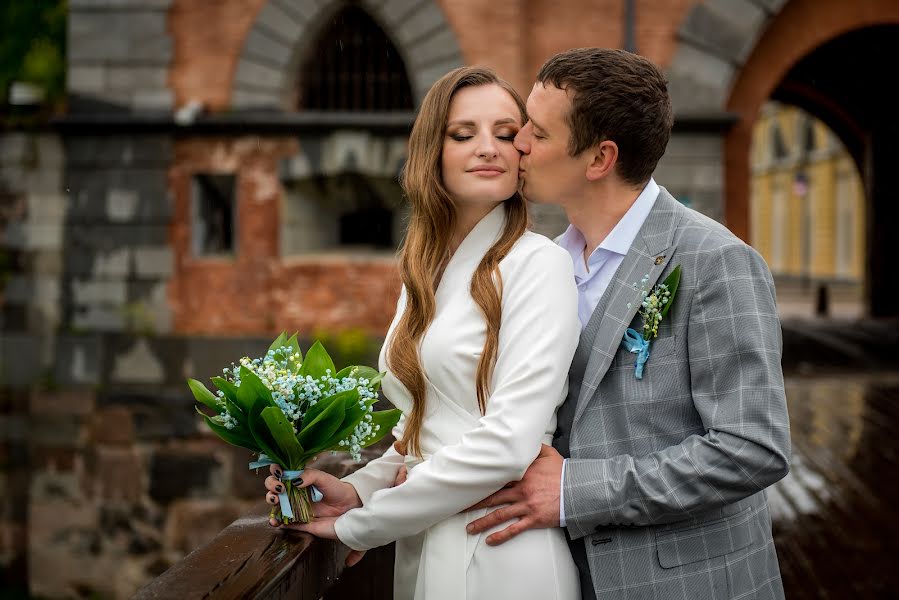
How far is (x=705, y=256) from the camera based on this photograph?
2.30 meters

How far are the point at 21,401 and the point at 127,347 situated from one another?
4.28 ft

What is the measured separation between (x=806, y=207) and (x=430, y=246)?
35.1 meters

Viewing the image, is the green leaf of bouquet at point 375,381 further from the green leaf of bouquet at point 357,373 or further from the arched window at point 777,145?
the arched window at point 777,145

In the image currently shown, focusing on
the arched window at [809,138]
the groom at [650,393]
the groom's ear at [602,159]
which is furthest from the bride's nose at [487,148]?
the arched window at [809,138]

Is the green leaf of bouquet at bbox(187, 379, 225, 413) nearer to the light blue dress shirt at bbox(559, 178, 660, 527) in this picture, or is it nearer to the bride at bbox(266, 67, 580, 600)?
the bride at bbox(266, 67, 580, 600)

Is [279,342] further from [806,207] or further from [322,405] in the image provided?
[806,207]

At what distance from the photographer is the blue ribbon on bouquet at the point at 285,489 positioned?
7.84 feet

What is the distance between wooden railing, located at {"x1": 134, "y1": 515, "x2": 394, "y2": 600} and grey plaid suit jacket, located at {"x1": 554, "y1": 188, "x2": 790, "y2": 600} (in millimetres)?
646

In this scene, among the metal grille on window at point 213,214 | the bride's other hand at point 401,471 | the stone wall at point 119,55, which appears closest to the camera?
the bride's other hand at point 401,471

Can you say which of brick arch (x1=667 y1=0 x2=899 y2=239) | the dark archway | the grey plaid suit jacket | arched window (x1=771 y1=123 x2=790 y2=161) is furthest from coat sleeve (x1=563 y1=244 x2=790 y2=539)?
arched window (x1=771 y1=123 x2=790 y2=161)

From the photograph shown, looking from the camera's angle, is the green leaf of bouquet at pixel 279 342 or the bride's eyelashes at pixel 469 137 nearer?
the green leaf of bouquet at pixel 279 342

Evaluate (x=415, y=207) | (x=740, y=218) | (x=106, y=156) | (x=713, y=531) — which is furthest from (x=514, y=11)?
(x=713, y=531)

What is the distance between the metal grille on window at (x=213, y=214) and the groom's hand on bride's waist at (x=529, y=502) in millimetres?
8272

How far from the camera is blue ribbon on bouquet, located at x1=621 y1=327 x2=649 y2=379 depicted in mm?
2316
